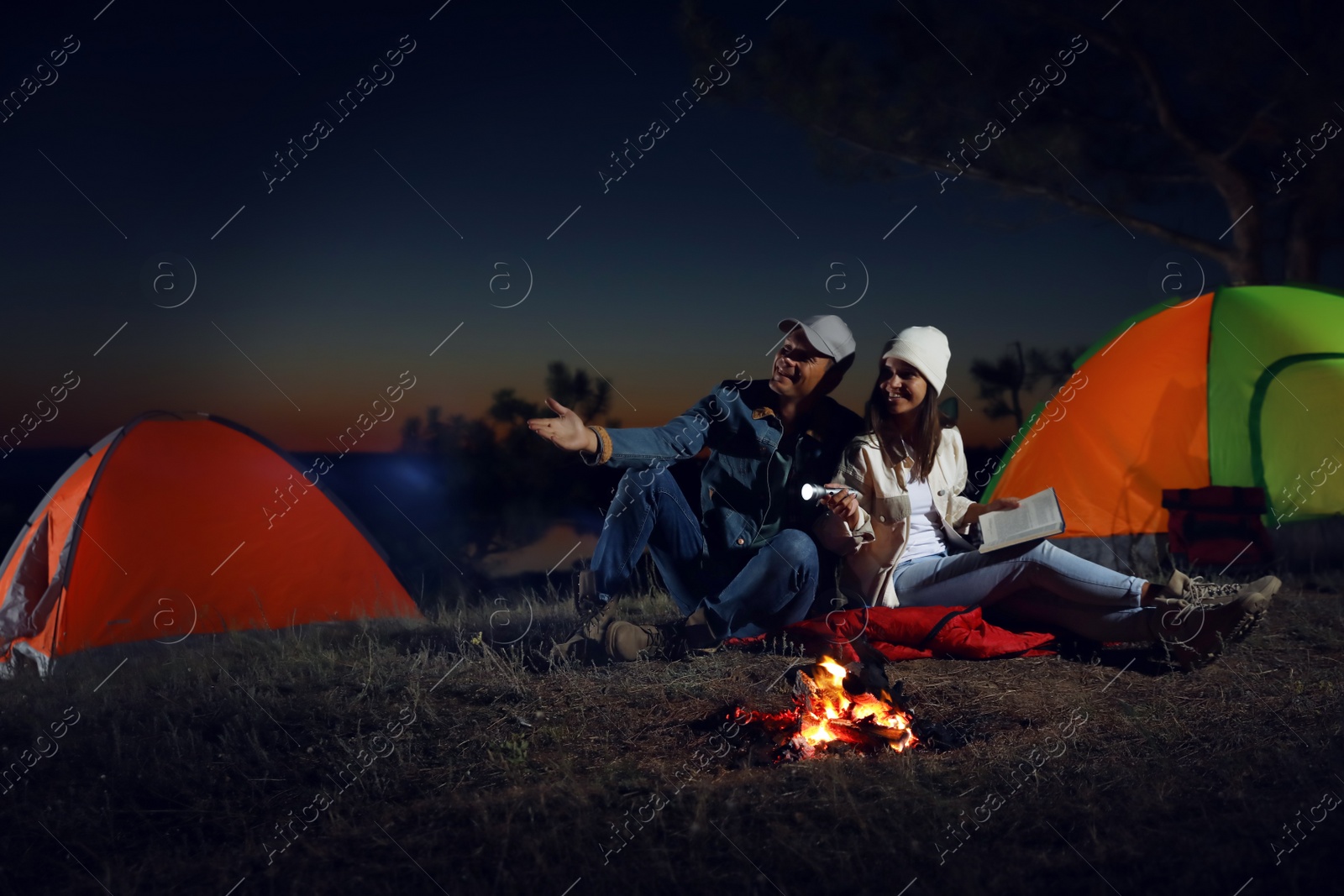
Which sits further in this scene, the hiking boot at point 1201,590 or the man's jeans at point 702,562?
the man's jeans at point 702,562

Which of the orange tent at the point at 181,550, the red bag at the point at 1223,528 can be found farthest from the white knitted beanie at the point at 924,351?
the orange tent at the point at 181,550

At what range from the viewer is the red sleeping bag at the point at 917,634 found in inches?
138

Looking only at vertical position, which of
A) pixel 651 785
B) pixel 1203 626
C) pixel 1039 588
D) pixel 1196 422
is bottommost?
pixel 1196 422

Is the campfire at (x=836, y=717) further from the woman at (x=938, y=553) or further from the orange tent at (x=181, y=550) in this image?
the orange tent at (x=181, y=550)

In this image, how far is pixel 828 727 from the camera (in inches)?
106

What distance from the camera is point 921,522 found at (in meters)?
3.64

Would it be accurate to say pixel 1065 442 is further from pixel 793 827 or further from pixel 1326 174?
pixel 793 827

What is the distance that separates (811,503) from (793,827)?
1636 millimetres

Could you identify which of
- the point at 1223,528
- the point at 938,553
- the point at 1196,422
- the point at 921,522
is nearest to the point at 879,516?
the point at 921,522

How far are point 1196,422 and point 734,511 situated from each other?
346 centimetres

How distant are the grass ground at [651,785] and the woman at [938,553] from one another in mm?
216

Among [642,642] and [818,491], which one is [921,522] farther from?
[642,642]

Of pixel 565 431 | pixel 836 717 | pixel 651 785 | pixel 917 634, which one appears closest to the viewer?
pixel 651 785

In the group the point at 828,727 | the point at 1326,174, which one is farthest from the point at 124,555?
the point at 1326,174
